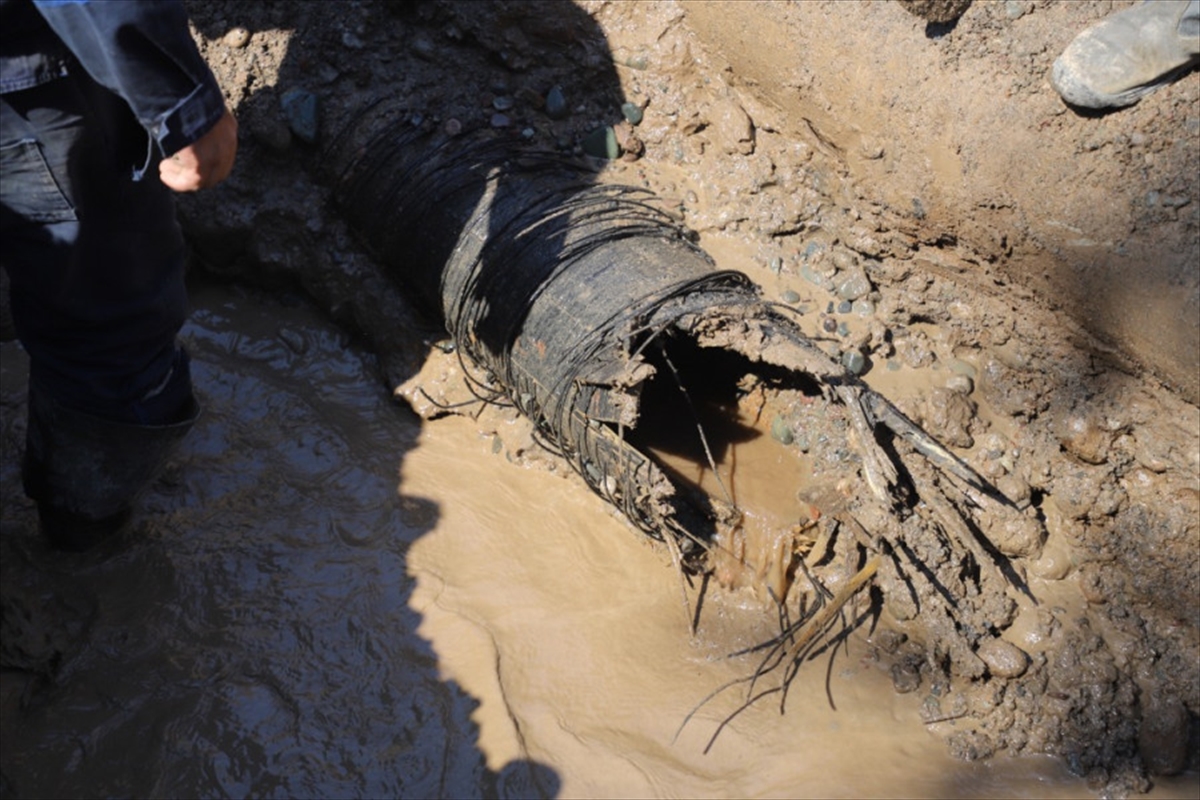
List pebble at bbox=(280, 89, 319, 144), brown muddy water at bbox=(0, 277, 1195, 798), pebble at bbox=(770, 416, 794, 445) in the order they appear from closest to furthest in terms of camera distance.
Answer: brown muddy water at bbox=(0, 277, 1195, 798)
pebble at bbox=(770, 416, 794, 445)
pebble at bbox=(280, 89, 319, 144)

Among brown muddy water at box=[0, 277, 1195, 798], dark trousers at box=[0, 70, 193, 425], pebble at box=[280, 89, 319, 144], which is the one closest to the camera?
dark trousers at box=[0, 70, 193, 425]

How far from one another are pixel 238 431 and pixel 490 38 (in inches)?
73.1

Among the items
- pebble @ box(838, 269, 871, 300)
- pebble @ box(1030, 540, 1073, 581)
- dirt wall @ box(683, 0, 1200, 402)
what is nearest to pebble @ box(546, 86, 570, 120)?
dirt wall @ box(683, 0, 1200, 402)

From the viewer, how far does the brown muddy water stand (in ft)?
10.5

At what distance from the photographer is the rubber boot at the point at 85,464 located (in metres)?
→ 3.13

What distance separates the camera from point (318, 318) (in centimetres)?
439

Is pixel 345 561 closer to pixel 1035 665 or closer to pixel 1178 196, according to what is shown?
pixel 1035 665

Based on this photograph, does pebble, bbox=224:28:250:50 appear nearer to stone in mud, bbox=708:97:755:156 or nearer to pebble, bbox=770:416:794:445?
stone in mud, bbox=708:97:755:156

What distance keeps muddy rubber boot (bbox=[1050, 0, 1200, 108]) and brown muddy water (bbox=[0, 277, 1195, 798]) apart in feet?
6.33

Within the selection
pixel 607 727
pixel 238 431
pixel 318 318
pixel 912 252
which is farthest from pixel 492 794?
pixel 912 252

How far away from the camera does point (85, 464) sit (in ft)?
10.5

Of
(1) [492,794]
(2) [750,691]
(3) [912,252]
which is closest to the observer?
(1) [492,794]

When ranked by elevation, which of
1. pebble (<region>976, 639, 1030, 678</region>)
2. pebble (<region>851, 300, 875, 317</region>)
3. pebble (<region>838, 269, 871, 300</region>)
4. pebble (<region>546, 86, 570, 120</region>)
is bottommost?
pebble (<region>976, 639, 1030, 678</region>)

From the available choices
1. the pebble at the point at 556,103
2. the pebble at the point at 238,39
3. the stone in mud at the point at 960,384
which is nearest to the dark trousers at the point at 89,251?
the pebble at the point at 238,39
